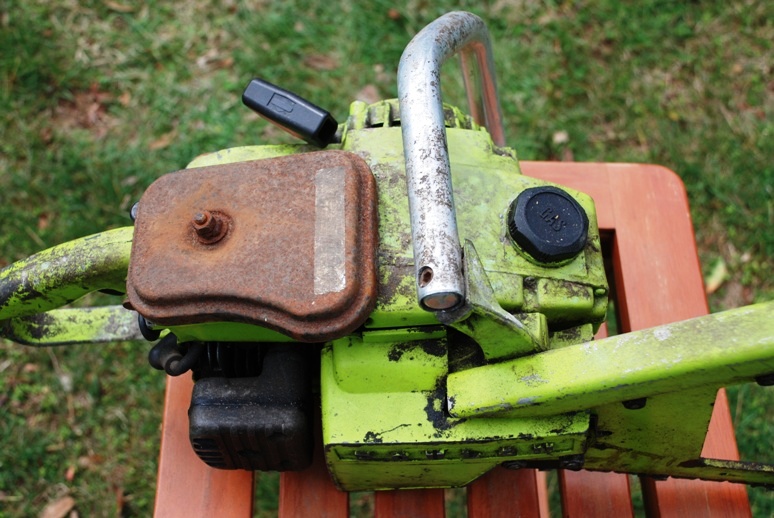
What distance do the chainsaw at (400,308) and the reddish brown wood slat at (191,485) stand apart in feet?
0.42

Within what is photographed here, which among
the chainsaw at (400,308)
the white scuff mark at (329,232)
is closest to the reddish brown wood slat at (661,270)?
the chainsaw at (400,308)

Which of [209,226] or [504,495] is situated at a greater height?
[209,226]

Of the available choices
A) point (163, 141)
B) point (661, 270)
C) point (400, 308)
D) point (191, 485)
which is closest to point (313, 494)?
point (191, 485)

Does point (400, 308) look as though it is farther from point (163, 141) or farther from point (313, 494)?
point (163, 141)

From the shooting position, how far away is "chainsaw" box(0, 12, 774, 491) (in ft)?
2.67

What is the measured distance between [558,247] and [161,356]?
569 millimetres

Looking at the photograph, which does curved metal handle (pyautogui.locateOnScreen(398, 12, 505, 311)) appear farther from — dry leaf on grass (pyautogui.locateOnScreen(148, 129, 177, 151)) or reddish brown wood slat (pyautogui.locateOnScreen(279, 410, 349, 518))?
dry leaf on grass (pyautogui.locateOnScreen(148, 129, 177, 151))

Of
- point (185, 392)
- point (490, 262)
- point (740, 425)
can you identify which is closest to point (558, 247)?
point (490, 262)

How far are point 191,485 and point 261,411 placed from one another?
0.98 feet

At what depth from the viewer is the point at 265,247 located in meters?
0.87

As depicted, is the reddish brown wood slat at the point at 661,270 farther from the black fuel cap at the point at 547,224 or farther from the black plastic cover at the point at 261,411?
the black plastic cover at the point at 261,411

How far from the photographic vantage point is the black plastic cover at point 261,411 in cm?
96

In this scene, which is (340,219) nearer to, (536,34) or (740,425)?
(740,425)

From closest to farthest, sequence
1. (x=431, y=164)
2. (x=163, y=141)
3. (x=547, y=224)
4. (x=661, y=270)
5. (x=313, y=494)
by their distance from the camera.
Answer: (x=431, y=164)
(x=547, y=224)
(x=313, y=494)
(x=661, y=270)
(x=163, y=141)
